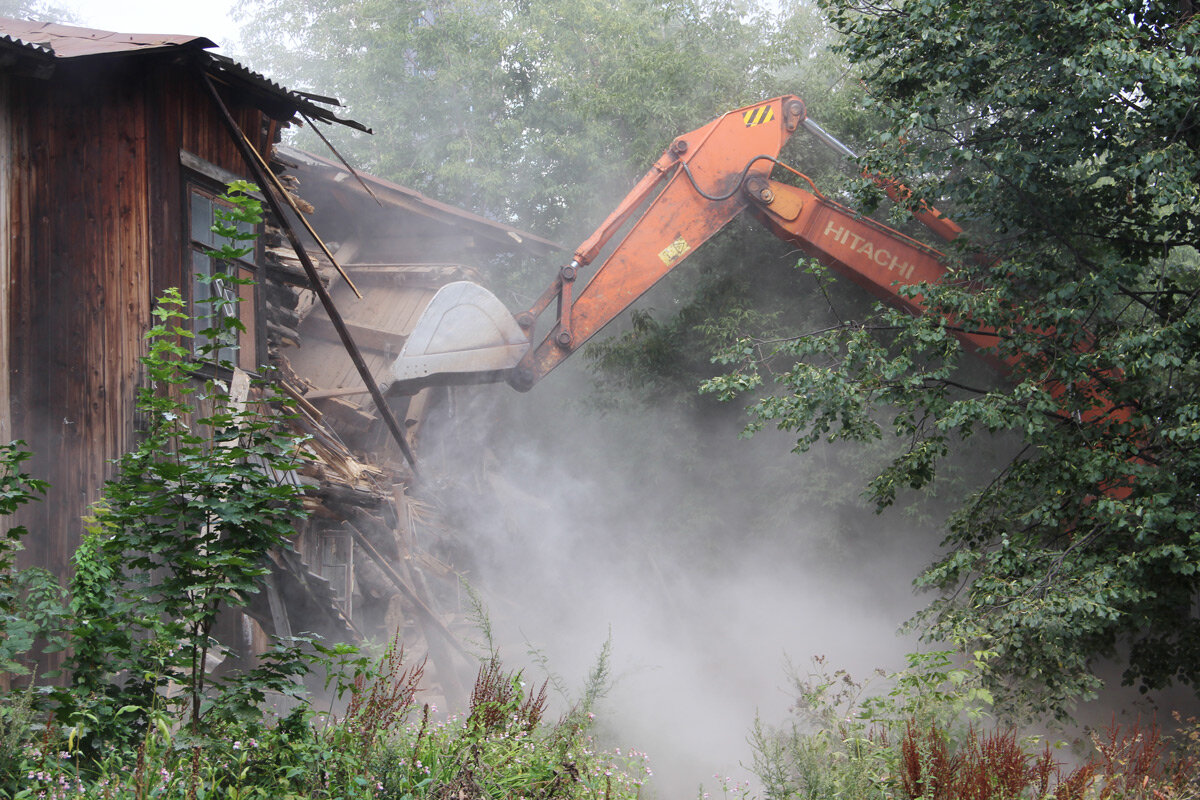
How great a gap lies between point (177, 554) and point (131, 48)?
15.8 feet

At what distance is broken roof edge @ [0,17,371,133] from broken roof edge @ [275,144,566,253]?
485 cm

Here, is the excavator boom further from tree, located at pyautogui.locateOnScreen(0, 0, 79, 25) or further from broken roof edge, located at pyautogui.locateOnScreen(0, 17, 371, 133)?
tree, located at pyautogui.locateOnScreen(0, 0, 79, 25)

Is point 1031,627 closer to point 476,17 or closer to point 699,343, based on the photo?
point 699,343

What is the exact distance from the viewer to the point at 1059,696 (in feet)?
21.9

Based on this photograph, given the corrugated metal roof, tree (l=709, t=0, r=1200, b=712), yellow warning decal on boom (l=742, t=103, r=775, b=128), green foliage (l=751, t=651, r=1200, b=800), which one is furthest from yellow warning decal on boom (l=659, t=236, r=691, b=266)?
green foliage (l=751, t=651, r=1200, b=800)

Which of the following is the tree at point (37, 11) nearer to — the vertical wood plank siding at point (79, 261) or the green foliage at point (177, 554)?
the vertical wood plank siding at point (79, 261)

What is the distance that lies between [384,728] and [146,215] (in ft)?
17.3

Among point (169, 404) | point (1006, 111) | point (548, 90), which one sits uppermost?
point (548, 90)

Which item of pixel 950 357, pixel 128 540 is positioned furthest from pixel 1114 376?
pixel 128 540

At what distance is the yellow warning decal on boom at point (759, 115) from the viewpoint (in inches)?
387

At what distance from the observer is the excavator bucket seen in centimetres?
953

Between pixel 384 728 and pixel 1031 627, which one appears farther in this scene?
pixel 1031 627

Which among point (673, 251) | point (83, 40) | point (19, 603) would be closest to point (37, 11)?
point (83, 40)

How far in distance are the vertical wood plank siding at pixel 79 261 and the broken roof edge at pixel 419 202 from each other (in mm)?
5559
